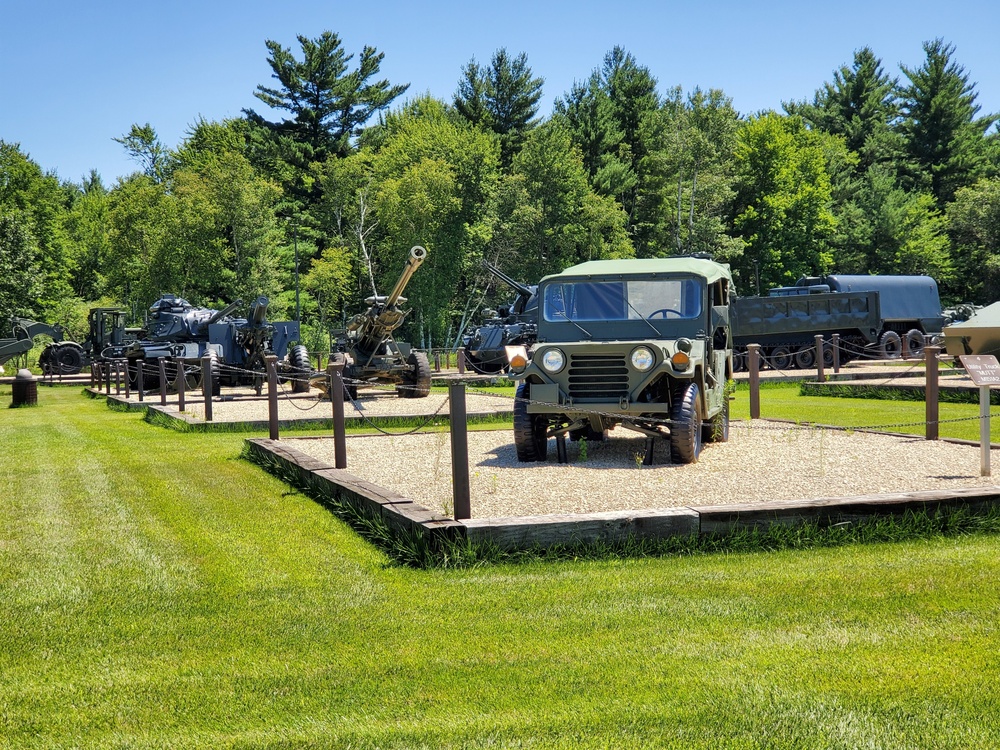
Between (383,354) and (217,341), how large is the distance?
6.64 m

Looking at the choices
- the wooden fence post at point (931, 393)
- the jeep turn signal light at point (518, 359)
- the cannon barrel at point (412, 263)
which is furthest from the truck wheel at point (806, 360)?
the jeep turn signal light at point (518, 359)

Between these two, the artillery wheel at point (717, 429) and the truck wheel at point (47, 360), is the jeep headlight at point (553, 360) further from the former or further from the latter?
the truck wheel at point (47, 360)

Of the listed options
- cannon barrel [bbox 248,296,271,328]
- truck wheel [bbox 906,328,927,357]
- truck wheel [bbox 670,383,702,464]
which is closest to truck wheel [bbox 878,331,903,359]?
truck wheel [bbox 906,328,927,357]

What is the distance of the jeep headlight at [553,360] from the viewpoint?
996cm

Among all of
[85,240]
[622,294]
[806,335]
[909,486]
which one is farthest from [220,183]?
[909,486]

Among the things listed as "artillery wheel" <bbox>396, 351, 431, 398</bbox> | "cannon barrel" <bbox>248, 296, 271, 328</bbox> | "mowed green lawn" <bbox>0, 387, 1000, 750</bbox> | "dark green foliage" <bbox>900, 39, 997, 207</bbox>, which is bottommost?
"mowed green lawn" <bbox>0, 387, 1000, 750</bbox>

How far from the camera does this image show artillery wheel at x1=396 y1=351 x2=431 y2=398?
20953 millimetres

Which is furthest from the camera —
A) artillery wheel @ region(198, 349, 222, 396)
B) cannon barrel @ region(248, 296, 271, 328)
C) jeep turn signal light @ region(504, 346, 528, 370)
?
cannon barrel @ region(248, 296, 271, 328)

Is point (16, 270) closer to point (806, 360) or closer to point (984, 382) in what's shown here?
point (806, 360)

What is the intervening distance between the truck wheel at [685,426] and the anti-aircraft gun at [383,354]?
1108 cm

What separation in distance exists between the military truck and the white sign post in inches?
94.0

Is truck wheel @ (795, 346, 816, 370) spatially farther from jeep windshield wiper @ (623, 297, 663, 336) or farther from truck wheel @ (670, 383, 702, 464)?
truck wheel @ (670, 383, 702, 464)

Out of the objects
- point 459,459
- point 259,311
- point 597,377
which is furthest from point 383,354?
point 459,459

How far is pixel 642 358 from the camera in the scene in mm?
9742
